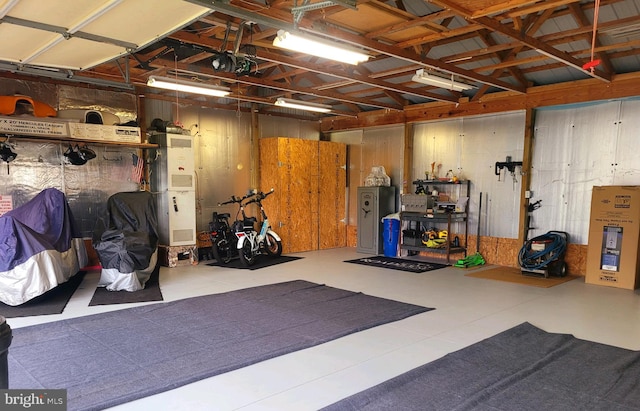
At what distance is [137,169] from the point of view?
23.2 feet

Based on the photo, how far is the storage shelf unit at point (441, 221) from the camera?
300 inches

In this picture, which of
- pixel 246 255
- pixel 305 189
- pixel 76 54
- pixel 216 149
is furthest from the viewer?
pixel 305 189

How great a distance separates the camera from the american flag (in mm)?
7047

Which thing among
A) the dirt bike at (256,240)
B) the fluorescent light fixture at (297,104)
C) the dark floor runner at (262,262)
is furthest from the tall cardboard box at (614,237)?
the dirt bike at (256,240)

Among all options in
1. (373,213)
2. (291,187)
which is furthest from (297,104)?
(373,213)

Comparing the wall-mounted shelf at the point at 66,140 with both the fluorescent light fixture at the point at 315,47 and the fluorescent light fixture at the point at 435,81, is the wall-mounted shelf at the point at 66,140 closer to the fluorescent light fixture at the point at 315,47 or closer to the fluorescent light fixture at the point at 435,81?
the fluorescent light fixture at the point at 315,47

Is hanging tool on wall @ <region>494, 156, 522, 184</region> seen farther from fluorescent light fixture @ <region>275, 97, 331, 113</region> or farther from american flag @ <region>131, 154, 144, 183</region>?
american flag @ <region>131, 154, 144, 183</region>

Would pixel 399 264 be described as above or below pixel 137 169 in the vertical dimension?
below

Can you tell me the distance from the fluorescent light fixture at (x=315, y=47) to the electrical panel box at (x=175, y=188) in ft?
12.0

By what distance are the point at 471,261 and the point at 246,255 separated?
4038mm

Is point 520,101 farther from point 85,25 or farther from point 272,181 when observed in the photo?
point 85,25

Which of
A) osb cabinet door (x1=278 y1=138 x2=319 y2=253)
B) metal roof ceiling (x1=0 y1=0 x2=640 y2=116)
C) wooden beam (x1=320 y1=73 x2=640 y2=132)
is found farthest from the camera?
osb cabinet door (x1=278 y1=138 x2=319 y2=253)

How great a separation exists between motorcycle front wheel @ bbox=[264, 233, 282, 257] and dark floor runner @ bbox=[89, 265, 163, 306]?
258 centimetres

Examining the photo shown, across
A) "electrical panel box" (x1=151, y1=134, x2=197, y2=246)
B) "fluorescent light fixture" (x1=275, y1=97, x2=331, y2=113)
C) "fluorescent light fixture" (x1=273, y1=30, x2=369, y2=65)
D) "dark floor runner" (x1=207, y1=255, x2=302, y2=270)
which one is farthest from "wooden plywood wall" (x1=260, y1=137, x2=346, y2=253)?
"fluorescent light fixture" (x1=273, y1=30, x2=369, y2=65)
